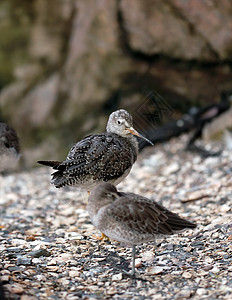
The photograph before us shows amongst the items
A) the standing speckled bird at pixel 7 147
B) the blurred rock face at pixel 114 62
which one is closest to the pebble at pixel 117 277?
the standing speckled bird at pixel 7 147

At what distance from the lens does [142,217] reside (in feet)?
13.6

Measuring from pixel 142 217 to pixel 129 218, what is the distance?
12 cm

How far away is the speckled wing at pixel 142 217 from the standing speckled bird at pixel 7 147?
9.77ft

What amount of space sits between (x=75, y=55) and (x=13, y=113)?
1951 mm

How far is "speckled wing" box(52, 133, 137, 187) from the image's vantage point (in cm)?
522

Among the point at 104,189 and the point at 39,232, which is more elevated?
the point at 39,232

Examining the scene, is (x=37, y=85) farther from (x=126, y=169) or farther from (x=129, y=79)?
(x=126, y=169)

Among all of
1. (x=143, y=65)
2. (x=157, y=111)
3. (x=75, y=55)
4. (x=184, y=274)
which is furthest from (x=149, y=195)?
(x=75, y=55)

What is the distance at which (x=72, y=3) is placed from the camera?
10562 millimetres

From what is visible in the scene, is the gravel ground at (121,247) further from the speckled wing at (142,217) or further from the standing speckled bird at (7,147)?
the standing speckled bird at (7,147)

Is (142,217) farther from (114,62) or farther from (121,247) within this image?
(114,62)

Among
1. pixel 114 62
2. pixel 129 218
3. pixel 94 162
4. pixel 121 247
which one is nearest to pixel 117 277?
pixel 129 218

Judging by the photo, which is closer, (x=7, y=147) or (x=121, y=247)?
(x=121, y=247)

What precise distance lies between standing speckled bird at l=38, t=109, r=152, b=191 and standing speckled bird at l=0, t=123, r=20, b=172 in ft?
5.39
